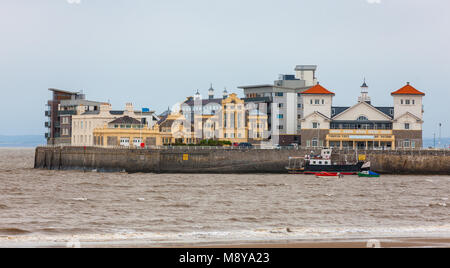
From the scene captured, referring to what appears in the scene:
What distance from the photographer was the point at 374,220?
3984 centimetres

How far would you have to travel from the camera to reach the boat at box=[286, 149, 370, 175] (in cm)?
8631

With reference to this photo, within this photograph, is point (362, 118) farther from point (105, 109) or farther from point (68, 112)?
point (68, 112)

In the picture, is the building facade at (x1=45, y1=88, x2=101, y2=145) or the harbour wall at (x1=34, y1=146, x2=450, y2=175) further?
the building facade at (x1=45, y1=88, x2=101, y2=145)

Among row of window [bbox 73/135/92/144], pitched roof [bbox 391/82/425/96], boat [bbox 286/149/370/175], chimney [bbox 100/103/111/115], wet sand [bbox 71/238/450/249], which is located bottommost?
wet sand [bbox 71/238/450/249]

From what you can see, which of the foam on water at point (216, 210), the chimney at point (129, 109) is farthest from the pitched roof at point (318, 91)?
the chimney at point (129, 109)

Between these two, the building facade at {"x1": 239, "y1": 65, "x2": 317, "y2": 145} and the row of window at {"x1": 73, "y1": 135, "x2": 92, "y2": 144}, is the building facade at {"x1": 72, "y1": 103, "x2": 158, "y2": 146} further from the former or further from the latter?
the building facade at {"x1": 239, "y1": 65, "x2": 317, "y2": 145}

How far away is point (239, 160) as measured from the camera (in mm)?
89375

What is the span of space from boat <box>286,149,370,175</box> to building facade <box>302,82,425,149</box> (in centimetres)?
1454

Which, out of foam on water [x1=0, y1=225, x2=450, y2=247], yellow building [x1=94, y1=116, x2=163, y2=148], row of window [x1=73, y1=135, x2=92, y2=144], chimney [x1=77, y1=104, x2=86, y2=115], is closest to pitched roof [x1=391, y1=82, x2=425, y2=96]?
yellow building [x1=94, y1=116, x2=163, y2=148]

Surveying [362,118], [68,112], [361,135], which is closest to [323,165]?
[361,135]

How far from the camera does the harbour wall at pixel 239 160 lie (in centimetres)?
8688

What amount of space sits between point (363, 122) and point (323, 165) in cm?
2216

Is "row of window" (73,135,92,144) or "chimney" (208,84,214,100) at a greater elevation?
"chimney" (208,84,214,100)
